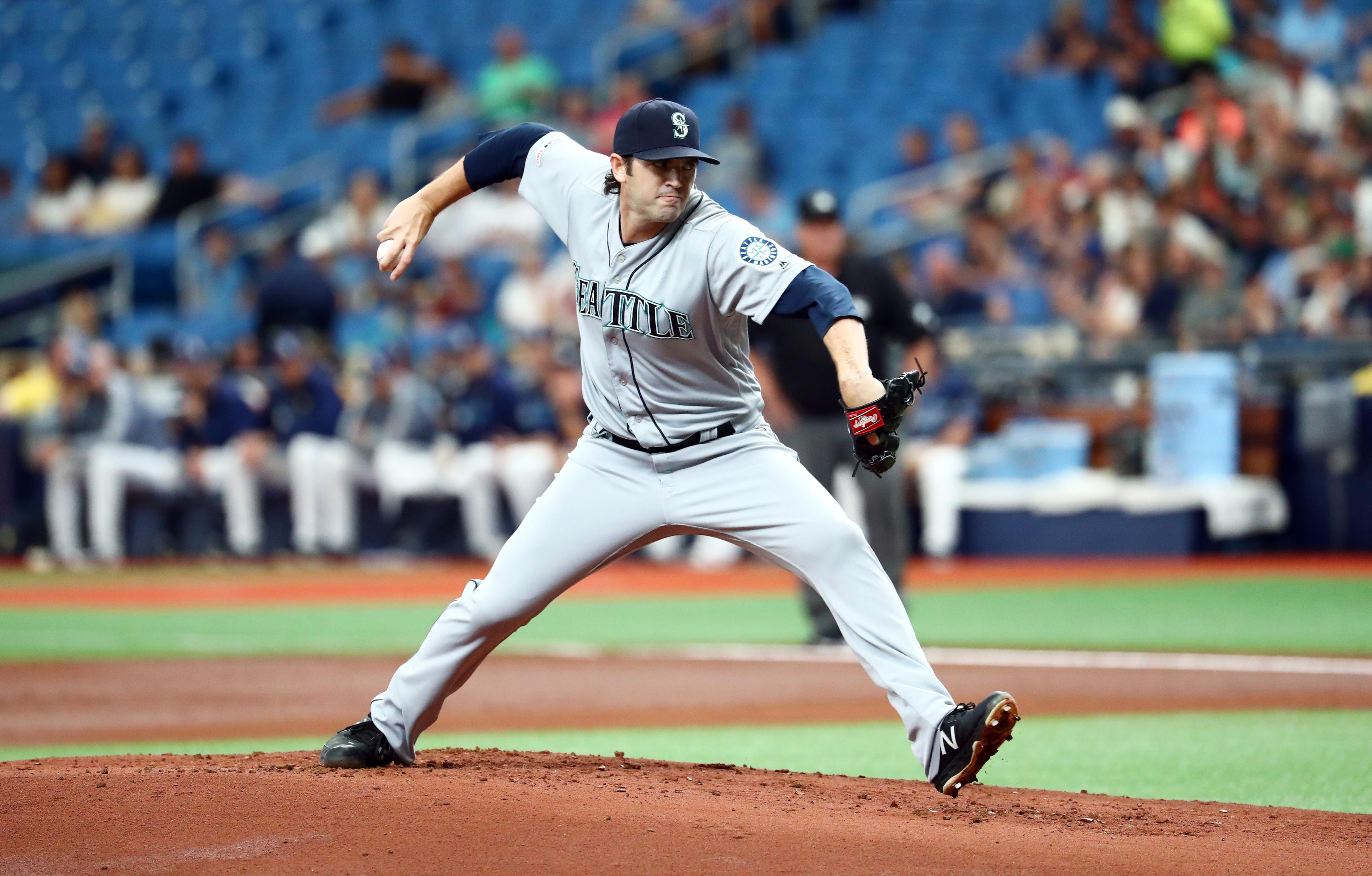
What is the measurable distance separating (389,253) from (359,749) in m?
1.36

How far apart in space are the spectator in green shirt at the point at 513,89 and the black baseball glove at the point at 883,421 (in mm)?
15254

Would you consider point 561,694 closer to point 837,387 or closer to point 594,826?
point 837,387

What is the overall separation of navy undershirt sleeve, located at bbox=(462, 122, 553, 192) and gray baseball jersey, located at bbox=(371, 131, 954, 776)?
9.1 inches

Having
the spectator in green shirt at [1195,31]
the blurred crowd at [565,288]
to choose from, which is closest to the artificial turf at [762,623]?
the blurred crowd at [565,288]

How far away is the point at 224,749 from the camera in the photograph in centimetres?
614

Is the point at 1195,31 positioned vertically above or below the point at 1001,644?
above

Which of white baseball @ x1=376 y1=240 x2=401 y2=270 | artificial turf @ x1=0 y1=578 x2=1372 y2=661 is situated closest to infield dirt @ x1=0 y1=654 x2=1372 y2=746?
artificial turf @ x1=0 y1=578 x2=1372 y2=661

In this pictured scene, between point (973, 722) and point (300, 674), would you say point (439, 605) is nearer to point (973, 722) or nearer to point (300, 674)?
point (300, 674)

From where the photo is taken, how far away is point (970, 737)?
4.23 m

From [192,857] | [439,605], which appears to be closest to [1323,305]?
[439,605]

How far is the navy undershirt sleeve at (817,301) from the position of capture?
163 inches

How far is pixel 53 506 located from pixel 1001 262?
29.8ft

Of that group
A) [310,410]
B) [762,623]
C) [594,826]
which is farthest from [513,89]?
[594,826]

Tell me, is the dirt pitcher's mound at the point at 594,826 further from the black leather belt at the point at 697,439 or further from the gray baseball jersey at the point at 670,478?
the black leather belt at the point at 697,439
